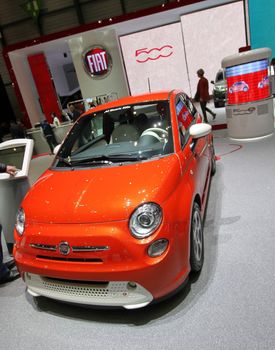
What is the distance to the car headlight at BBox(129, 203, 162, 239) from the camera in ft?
6.01

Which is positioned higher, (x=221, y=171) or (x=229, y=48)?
(x=229, y=48)

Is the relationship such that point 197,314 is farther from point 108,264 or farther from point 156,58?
point 156,58

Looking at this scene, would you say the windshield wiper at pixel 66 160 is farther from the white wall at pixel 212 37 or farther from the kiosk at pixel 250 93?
the white wall at pixel 212 37

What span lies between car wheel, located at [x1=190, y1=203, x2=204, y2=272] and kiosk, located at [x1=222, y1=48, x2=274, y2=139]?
409cm

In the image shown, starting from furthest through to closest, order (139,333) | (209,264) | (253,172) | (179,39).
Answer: (179,39) < (253,172) < (209,264) < (139,333)

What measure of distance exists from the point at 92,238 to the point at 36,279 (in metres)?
0.64

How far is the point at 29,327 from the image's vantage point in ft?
7.17

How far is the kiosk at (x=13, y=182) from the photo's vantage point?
2931 mm

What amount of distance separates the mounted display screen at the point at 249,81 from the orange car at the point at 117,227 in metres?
3.64

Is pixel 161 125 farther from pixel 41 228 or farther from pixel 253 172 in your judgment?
pixel 253 172

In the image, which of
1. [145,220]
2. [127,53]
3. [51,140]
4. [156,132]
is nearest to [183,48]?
[127,53]

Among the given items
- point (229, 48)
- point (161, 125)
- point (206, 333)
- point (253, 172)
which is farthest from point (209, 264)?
point (229, 48)

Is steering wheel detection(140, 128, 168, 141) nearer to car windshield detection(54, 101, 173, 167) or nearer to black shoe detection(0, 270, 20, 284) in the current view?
car windshield detection(54, 101, 173, 167)

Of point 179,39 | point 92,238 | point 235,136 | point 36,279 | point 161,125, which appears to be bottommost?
point 235,136
